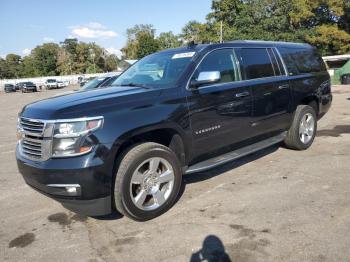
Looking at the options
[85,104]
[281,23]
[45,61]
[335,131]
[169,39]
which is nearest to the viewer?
[85,104]

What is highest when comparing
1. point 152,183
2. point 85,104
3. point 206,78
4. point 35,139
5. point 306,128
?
point 206,78

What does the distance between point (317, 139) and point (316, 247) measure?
470cm

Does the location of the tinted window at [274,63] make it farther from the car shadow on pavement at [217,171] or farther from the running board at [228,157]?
the car shadow on pavement at [217,171]

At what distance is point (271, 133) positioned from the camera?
19.9ft

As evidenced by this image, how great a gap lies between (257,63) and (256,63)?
3 centimetres

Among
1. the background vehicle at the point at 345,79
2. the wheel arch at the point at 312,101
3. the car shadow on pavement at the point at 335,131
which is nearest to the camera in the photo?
the wheel arch at the point at 312,101

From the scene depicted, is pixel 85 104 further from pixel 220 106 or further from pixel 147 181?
pixel 220 106

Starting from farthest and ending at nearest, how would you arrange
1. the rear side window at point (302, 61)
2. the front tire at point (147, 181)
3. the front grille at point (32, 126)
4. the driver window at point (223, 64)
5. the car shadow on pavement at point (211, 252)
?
the rear side window at point (302, 61)
the driver window at point (223, 64)
the front tire at point (147, 181)
the front grille at point (32, 126)
the car shadow on pavement at point (211, 252)

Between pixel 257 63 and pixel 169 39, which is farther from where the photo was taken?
pixel 169 39

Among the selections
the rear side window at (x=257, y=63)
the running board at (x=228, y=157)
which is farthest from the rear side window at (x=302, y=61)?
the running board at (x=228, y=157)

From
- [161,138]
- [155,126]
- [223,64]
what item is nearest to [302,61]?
[223,64]

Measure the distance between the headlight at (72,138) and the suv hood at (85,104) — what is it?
0.09m

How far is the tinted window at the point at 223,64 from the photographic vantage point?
4.93m

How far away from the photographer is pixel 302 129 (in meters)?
6.77
